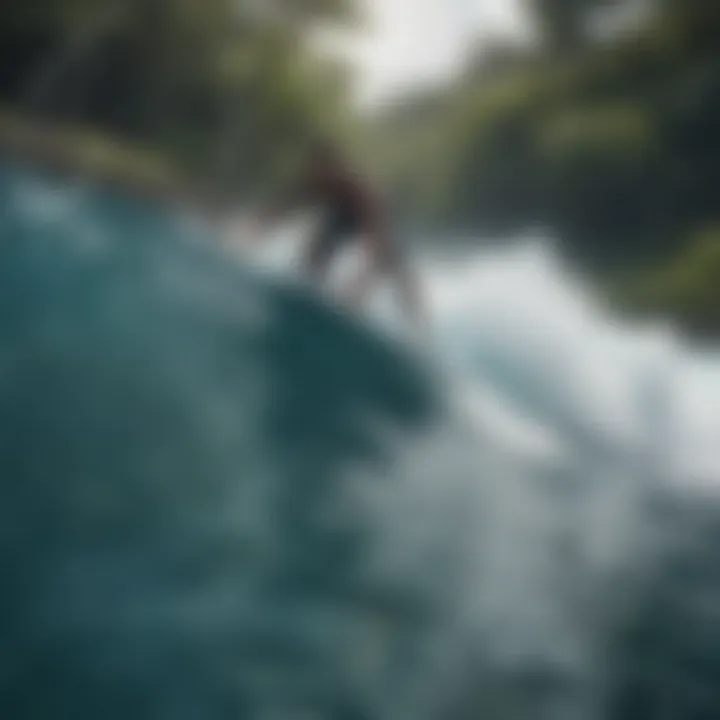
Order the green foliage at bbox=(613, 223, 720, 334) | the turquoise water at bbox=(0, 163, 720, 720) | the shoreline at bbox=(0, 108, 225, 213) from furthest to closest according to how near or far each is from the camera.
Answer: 1. the shoreline at bbox=(0, 108, 225, 213)
2. the green foliage at bbox=(613, 223, 720, 334)
3. the turquoise water at bbox=(0, 163, 720, 720)

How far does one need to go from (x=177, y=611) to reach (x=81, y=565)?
4.8 inches

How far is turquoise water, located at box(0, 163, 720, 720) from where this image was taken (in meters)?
1.29

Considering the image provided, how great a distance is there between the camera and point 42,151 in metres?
1.57

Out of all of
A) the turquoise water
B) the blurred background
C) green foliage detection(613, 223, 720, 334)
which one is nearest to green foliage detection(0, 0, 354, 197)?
the blurred background

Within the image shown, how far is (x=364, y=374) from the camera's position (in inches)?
58.3

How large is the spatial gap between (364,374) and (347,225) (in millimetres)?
190

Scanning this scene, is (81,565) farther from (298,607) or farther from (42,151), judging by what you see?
(42,151)

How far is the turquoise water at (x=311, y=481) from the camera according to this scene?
129 centimetres

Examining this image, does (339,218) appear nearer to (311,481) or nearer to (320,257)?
(320,257)

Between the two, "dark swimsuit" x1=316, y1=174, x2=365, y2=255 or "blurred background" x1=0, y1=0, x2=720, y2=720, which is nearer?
"blurred background" x1=0, y1=0, x2=720, y2=720

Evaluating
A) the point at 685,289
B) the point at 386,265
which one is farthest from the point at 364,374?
the point at 685,289

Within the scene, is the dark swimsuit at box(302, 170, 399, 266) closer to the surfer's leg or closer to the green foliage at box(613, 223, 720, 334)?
the surfer's leg

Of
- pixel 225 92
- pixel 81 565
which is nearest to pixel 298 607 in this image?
pixel 81 565

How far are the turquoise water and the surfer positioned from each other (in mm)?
34
